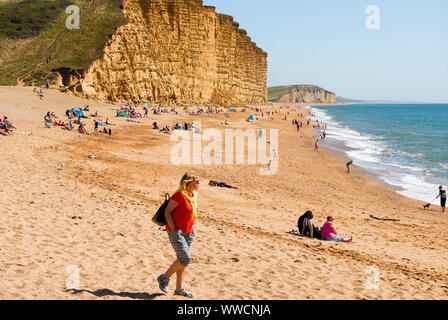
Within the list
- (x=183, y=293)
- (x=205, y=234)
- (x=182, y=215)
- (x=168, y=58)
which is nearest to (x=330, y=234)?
(x=205, y=234)

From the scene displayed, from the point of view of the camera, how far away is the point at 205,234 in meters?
8.08

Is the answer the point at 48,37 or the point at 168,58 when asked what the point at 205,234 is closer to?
the point at 48,37

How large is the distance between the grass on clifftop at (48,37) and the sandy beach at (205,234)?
884 inches

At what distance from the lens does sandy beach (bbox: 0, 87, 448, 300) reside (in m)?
5.43

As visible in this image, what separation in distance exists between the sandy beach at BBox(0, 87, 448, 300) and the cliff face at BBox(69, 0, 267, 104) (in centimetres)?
2277

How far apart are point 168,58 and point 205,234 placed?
141 feet

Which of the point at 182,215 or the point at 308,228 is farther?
the point at 308,228

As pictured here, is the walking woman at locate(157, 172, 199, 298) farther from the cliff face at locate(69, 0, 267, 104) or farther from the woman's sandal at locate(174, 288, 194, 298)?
the cliff face at locate(69, 0, 267, 104)

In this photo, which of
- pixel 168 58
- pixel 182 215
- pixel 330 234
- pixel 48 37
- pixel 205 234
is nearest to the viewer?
pixel 182 215

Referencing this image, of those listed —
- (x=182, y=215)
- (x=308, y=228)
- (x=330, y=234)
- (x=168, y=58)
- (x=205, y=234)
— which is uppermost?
(x=168, y=58)

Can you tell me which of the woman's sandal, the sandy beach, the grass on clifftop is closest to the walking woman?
the woman's sandal

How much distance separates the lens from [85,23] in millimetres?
41625
